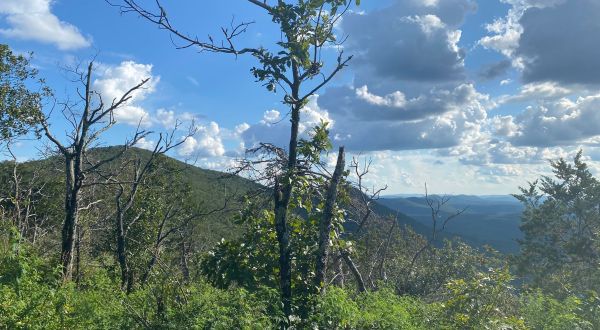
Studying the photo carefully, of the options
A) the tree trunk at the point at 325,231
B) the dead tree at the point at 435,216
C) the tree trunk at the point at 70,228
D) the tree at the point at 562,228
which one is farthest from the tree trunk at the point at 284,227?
the tree at the point at 562,228

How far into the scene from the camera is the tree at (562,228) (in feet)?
110

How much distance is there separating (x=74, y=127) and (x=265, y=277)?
10723 millimetres

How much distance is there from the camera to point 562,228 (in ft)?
120

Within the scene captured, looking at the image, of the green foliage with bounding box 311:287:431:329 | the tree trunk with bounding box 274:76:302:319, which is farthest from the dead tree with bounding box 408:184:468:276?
the tree trunk with bounding box 274:76:302:319

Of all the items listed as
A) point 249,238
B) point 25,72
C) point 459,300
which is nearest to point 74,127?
point 25,72

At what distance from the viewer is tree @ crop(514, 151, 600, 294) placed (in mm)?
33562

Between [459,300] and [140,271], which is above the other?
[459,300]

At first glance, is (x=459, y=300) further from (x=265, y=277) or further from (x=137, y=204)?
(x=137, y=204)

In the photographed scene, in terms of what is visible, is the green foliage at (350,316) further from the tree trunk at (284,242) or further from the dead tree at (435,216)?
the dead tree at (435,216)

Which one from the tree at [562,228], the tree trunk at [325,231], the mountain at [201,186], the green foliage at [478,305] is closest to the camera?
the tree trunk at [325,231]

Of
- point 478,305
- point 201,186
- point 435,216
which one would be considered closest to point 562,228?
point 435,216

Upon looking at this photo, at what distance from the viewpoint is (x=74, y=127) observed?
15781 millimetres

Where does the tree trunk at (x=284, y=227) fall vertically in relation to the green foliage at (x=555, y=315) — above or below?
above

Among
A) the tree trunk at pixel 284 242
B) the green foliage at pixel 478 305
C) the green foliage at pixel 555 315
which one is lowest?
the green foliage at pixel 555 315
